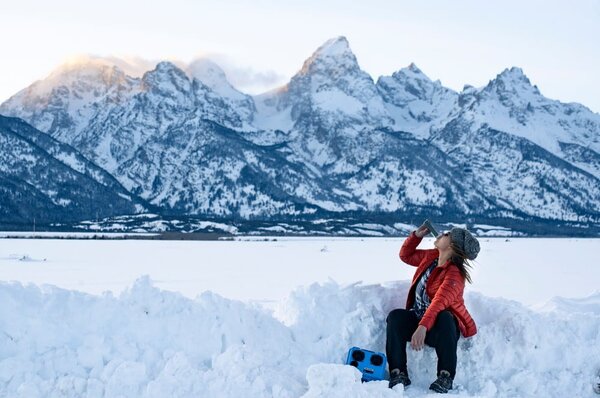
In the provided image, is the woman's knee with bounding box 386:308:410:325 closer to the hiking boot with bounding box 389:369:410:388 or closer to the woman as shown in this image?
the woman

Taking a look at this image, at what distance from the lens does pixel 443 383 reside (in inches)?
313

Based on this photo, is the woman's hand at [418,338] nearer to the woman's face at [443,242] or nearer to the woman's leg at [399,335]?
the woman's leg at [399,335]

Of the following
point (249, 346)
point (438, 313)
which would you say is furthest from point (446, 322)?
point (249, 346)

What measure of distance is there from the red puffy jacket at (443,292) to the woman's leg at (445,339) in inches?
5.2

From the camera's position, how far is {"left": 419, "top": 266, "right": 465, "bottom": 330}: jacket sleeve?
8.10 m

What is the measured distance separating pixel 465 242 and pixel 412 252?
3.34ft

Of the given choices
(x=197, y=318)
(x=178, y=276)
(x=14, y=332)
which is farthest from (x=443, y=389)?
(x=178, y=276)

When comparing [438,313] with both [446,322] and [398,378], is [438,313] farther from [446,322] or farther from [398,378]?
[398,378]

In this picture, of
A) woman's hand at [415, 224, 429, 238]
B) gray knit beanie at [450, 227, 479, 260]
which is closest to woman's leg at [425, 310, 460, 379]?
gray knit beanie at [450, 227, 479, 260]

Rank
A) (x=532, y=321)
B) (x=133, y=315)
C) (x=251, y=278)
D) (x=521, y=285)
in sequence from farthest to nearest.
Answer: (x=251, y=278)
(x=521, y=285)
(x=532, y=321)
(x=133, y=315)

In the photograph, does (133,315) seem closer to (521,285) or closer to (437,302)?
(437,302)

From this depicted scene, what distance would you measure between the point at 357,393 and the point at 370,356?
130cm

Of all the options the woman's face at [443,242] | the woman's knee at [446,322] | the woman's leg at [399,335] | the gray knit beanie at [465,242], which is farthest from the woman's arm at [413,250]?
the woman's knee at [446,322]

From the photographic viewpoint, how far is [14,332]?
7.70m
